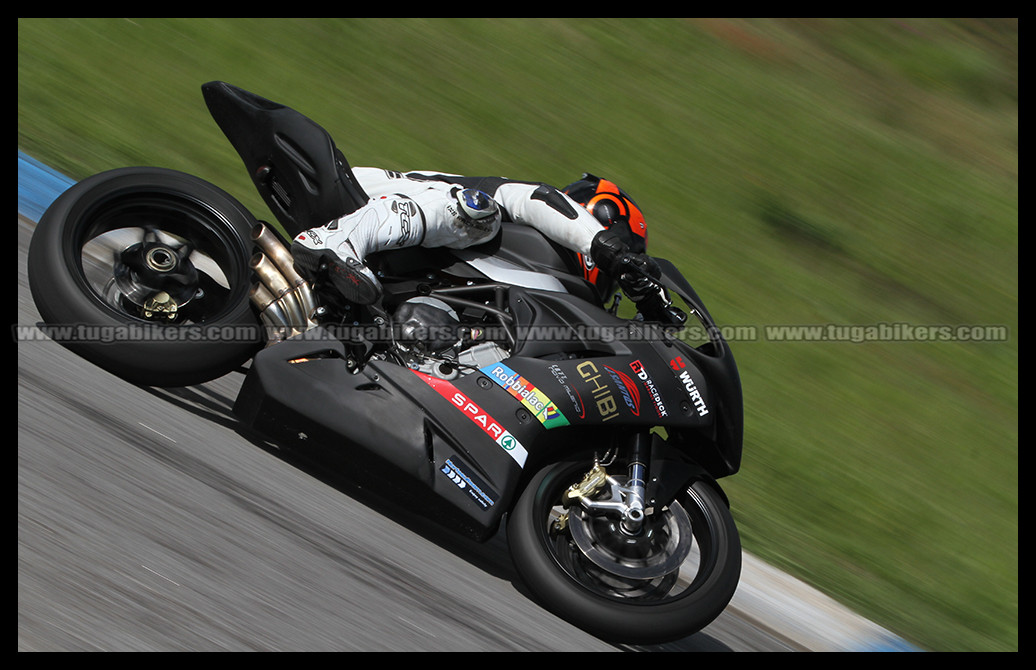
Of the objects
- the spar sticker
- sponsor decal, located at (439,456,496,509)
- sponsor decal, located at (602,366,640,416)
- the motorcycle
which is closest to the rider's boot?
the motorcycle

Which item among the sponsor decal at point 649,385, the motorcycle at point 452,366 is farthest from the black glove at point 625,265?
the sponsor decal at point 649,385

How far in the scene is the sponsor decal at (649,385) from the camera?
13.1 ft

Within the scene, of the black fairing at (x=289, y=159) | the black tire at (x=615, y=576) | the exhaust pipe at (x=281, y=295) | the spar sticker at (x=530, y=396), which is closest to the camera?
the black tire at (x=615, y=576)

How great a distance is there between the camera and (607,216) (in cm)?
439

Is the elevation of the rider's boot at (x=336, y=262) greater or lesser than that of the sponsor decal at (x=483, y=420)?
greater

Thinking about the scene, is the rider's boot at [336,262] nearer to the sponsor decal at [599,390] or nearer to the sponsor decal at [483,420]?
the sponsor decal at [483,420]

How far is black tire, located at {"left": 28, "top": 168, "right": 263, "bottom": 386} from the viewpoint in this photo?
154 inches

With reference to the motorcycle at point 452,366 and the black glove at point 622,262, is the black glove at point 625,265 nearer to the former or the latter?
the black glove at point 622,262

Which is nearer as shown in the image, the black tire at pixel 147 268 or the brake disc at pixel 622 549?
the brake disc at pixel 622 549

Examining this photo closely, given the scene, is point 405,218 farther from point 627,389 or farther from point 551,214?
point 627,389

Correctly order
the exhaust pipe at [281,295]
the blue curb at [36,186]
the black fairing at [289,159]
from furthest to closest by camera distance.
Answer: the blue curb at [36,186], the black fairing at [289,159], the exhaust pipe at [281,295]

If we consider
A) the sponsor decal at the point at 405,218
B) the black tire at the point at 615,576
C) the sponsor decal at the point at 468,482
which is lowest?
the black tire at the point at 615,576

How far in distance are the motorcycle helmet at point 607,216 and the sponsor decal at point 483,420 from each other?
0.85 meters

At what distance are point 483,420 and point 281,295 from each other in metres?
0.99
